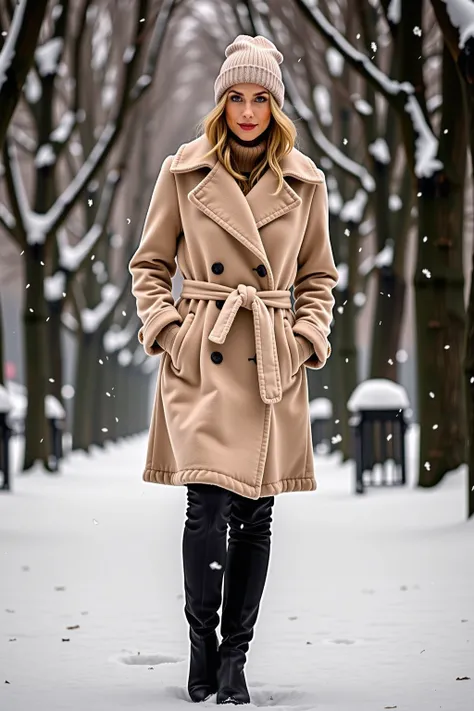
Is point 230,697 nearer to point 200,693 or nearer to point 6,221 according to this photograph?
point 200,693

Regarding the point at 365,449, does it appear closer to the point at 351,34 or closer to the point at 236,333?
the point at 351,34

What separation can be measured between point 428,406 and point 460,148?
226 cm

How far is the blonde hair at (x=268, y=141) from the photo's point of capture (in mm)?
4094

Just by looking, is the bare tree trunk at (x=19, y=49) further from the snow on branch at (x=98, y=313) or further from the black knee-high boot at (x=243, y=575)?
the snow on branch at (x=98, y=313)

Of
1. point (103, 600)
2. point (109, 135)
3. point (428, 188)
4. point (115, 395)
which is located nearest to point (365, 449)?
point (428, 188)

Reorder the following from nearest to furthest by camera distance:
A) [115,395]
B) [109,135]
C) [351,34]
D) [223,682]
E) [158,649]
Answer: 1. [223,682]
2. [158,649]
3. [109,135]
4. [351,34]
5. [115,395]

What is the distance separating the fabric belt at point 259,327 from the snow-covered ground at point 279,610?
957 mm

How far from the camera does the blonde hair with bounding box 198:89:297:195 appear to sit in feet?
13.4

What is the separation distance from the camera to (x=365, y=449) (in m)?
14.2

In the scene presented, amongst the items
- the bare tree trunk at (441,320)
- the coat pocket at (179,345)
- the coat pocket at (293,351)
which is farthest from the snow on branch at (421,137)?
the coat pocket at (179,345)

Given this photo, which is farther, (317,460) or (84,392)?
(84,392)

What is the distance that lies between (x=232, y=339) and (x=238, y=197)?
0.43 m

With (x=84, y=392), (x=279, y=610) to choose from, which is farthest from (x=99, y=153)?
(x=279, y=610)

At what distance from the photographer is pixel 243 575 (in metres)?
4.10
